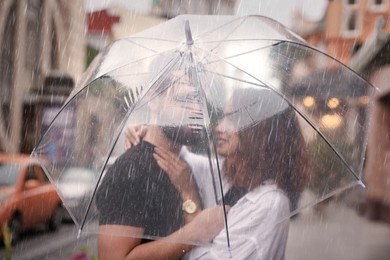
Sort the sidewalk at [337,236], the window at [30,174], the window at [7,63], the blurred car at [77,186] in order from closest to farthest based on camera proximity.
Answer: the blurred car at [77,186] → the sidewalk at [337,236] → the window at [30,174] → the window at [7,63]

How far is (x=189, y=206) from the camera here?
2.42 m

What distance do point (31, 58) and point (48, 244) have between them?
4.84 metres

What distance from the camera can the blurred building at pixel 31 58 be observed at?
36.6 ft

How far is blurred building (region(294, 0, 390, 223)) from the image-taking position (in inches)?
304

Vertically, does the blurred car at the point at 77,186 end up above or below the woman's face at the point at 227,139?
below

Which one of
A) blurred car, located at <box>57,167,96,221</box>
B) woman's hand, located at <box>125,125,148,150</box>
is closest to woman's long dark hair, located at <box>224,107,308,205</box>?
woman's hand, located at <box>125,125,148,150</box>

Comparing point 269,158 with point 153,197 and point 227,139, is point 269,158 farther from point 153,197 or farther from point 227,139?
point 153,197

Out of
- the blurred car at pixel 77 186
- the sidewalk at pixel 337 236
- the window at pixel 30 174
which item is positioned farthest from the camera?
the window at pixel 30 174

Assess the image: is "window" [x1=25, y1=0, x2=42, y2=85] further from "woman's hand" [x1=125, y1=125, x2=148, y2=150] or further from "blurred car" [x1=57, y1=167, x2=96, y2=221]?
"woman's hand" [x1=125, y1=125, x2=148, y2=150]

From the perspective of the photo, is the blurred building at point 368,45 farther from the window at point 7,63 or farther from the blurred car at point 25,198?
the window at point 7,63

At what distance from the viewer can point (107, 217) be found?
244cm

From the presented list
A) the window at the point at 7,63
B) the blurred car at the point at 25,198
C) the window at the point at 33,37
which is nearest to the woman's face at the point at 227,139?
the blurred car at the point at 25,198

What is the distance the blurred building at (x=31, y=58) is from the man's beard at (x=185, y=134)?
8251 mm

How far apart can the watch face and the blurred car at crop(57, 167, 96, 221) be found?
322 mm
